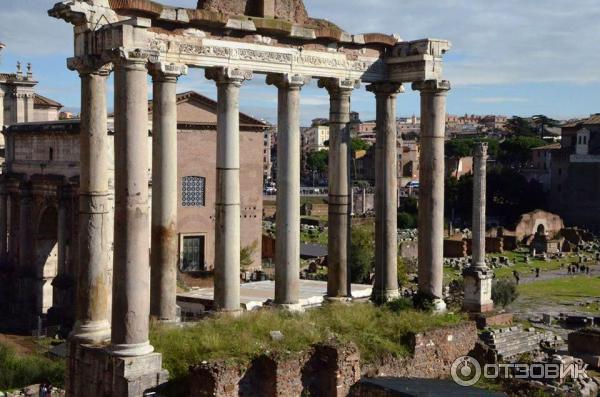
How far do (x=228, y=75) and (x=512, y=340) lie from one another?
11759 mm

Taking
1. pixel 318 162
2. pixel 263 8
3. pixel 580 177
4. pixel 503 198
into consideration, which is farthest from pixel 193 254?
pixel 318 162

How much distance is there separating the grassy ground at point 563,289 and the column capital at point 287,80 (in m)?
24.4

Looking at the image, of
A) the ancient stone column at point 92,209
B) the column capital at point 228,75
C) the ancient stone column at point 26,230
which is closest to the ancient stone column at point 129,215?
the ancient stone column at point 92,209

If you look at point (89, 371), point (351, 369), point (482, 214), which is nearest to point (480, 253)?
point (482, 214)

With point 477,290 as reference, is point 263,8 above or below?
above

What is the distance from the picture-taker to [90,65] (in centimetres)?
1143

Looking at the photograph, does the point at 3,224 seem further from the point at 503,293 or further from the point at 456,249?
the point at 456,249

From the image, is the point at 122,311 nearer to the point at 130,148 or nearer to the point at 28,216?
the point at 130,148

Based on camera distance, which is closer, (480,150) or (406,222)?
(480,150)

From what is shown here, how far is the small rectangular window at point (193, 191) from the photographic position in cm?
3547

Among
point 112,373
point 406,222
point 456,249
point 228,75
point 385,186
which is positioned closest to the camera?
point 112,373

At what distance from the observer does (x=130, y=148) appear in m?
10.6

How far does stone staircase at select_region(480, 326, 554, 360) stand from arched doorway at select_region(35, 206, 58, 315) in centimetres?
1556

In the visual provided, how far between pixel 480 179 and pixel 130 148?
1695 cm
